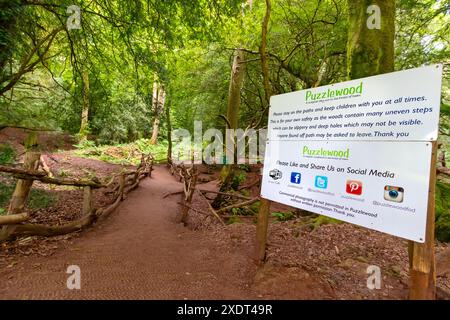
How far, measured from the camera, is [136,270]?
382cm

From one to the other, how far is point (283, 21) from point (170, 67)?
4.39m

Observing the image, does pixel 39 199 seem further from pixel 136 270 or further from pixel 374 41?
pixel 374 41

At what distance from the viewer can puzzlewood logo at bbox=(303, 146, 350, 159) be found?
292 cm

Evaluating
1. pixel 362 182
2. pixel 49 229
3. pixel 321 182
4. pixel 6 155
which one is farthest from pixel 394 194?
pixel 6 155

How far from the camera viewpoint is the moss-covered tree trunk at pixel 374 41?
4.30m

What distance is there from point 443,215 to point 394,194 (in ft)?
14.9

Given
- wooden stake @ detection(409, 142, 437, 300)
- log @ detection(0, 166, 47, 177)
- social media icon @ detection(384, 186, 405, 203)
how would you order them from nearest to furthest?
wooden stake @ detection(409, 142, 437, 300) → social media icon @ detection(384, 186, 405, 203) → log @ detection(0, 166, 47, 177)

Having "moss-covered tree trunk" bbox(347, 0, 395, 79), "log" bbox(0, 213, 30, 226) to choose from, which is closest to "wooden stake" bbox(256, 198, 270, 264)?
"moss-covered tree trunk" bbox(347, 0, 395, 79)

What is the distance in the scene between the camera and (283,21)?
997cm

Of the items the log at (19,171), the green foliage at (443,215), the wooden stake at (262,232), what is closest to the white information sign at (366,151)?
the wooden stake at (262,232)

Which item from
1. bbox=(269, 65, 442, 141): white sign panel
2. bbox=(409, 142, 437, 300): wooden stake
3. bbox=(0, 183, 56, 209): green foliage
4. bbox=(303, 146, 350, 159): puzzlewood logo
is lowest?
bbox=(0, 183, 56, 209): green foliage

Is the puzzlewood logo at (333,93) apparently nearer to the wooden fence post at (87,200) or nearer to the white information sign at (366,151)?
the white information sign at (366,151)

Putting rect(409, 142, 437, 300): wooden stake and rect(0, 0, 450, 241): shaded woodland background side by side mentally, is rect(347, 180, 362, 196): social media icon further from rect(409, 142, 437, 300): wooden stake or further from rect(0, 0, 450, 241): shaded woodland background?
rect(0, 0, 450, 241): shaded woodland background
